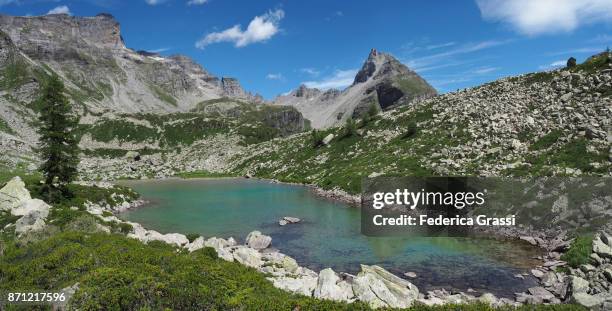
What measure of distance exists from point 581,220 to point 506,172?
54.5 ft

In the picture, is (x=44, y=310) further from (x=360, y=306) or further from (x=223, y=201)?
(x=223, y=201)

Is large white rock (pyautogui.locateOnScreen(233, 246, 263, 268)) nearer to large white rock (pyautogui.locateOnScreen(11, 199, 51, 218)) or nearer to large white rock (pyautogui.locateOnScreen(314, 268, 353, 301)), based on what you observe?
large white rock (pyautogui.locateOnScreen(314, 268, 353, 301))

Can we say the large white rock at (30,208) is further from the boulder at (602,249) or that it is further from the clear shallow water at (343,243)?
the boulder at (602,249)

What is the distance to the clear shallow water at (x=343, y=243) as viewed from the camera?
27781 millimetres

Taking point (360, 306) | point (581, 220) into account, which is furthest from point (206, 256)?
point (581, 220)

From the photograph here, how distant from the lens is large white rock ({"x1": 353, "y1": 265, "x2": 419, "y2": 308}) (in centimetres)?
2059

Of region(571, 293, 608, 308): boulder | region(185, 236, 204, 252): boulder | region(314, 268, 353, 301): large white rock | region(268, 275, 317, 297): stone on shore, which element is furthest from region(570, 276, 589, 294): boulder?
region(185, 236, 204, 252): boulder

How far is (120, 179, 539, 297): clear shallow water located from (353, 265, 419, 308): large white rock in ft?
7.99

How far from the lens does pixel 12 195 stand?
132ft

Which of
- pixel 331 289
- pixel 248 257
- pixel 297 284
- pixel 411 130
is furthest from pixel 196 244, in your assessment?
pixel 411 130

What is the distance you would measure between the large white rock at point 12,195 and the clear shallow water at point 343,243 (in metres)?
13.9

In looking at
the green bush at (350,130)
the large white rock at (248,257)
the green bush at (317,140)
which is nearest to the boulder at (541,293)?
the large white rock at (248,257)

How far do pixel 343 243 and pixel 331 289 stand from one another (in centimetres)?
1607

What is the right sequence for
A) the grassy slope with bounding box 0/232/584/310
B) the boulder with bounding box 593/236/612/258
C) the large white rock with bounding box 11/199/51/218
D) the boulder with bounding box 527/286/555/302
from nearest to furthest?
the grassy slope with bounding box 0/232/584/310 → the boulder with bounding box 527/286/555/302 → the boulder with bounding box 593/236/612/258 → the large white rock with bounding box 11/199/51/218
